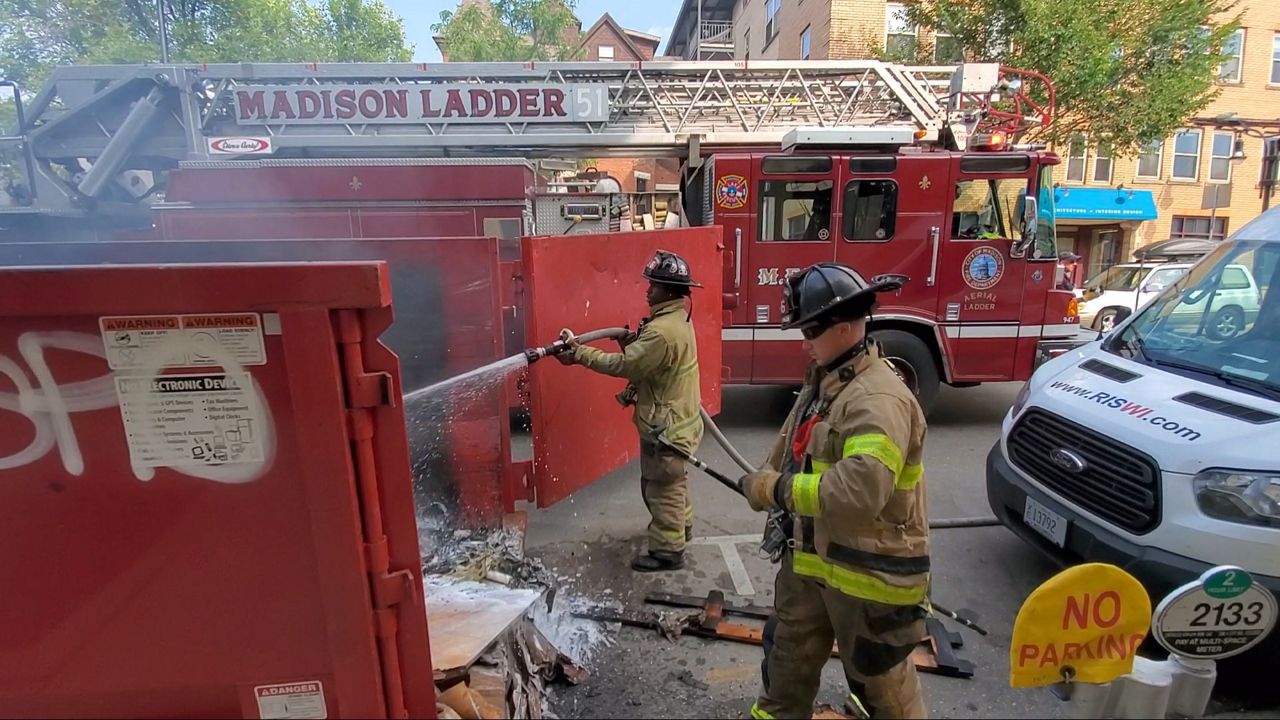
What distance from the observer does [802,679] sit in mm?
2264

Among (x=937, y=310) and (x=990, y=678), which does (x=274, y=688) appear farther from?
(x=937, y=310)

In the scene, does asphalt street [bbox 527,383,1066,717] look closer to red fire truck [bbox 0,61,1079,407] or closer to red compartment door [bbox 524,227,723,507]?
red compartment door [bbox 524,227,723,507]

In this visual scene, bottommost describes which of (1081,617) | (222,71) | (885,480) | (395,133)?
(1081,617)

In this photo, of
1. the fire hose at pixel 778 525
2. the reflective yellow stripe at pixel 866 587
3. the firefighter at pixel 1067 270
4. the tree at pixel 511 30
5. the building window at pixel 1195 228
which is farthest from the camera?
the tree at pixel 511 30

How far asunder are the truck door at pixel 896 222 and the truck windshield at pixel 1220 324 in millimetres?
2364

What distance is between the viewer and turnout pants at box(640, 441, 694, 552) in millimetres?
3654

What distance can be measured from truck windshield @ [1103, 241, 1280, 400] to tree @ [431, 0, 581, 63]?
2374 cm

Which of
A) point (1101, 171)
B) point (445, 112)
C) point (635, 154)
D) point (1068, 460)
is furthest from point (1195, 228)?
point (1068, 460)

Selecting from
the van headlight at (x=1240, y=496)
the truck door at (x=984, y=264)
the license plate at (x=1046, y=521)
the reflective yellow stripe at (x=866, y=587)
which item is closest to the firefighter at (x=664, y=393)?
the reflective yellow stripe at (x=866, y=587)

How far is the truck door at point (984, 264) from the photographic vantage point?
5941 millimetres

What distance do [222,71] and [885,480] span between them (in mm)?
8564

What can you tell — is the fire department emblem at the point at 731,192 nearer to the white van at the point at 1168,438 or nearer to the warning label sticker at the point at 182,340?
the white van at the point at 1168,438

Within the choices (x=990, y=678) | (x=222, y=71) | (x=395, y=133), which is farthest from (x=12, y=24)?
(x=990, y=678)

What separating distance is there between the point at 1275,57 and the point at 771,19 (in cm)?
1625
